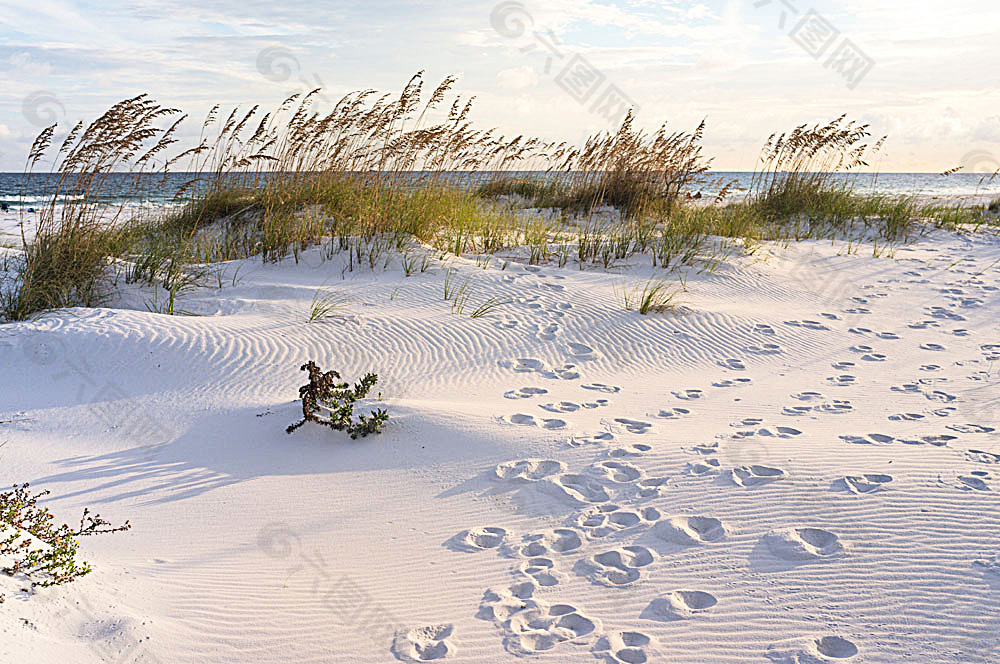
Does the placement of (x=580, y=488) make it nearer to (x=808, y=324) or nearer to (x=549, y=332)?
(x=549, y=332)

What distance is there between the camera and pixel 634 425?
388cm

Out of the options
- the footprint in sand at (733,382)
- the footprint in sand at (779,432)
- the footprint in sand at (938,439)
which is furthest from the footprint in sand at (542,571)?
the footprint in sand at (733,382)

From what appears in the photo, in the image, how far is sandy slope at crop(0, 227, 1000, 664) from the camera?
85.4 inches

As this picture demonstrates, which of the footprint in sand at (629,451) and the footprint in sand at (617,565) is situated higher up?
the footprint in sand at (629,451)

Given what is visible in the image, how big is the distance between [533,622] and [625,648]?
298mm

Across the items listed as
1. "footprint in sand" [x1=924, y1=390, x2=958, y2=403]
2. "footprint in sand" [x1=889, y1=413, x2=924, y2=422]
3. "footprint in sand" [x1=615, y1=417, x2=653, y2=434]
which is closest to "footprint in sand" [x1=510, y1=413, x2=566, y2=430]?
"footprint in sand" [x1=615, y1=417, x2=653, y2=434]

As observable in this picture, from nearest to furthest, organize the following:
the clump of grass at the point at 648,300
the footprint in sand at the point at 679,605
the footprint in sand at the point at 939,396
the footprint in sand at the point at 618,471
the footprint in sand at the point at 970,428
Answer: the footprint in sand at the point at 679,605
the footprint in sand at the point at 618,471
the footprint in sand at the point at 970,428
the footprint in sand at the point at 939,396
the clump of grass at the point at 648,300

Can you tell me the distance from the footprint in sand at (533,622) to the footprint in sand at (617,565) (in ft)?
0.66

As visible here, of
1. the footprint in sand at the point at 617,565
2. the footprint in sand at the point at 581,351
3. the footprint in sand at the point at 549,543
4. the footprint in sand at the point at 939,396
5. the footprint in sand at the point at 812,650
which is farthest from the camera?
the footprint in sand at the point at 581,351

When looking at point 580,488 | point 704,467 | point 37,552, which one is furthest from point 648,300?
point 37,552

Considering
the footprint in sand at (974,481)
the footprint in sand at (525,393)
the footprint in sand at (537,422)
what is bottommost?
the footprint in sand at (525,393)

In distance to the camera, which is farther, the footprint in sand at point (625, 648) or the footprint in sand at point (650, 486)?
the footprint in sand at point (650, 486)

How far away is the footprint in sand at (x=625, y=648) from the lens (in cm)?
206

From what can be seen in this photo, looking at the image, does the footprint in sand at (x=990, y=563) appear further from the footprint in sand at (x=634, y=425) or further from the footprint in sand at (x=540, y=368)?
the footprint in sand at (x=540, y=368)
